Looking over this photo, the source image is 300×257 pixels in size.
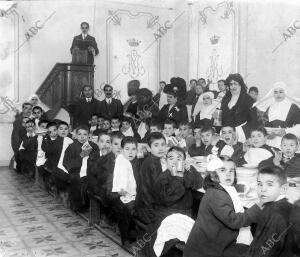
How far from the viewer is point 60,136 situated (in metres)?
6.48

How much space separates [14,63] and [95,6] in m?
2.52

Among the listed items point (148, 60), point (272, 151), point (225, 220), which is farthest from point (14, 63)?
point (225, 220)

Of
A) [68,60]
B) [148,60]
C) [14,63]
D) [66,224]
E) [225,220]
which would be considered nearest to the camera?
[225,220]

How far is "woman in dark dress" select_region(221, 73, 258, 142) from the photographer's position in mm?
6184

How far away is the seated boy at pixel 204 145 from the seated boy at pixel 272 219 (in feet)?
9.00

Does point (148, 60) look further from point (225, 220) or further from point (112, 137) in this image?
point (225, 220)

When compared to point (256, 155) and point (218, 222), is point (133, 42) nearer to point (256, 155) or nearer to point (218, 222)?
point (256, 155)

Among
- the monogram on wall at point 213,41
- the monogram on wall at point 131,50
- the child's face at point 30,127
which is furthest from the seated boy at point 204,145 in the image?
the monogram on wall at point 131,50

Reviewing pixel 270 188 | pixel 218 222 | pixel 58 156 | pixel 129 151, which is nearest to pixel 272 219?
pixel 270 188

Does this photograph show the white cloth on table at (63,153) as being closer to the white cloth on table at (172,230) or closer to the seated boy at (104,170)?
the seated boy at (104,170)

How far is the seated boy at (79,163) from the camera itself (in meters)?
5.19

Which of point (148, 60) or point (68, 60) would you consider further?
point (148, 60)

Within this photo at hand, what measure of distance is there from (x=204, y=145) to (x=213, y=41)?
5.03 m

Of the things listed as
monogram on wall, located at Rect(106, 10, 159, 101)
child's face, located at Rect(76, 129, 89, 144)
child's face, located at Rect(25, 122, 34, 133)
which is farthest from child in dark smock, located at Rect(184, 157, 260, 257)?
monogram on wall, located at Rect(106, 10, 159, 101)
